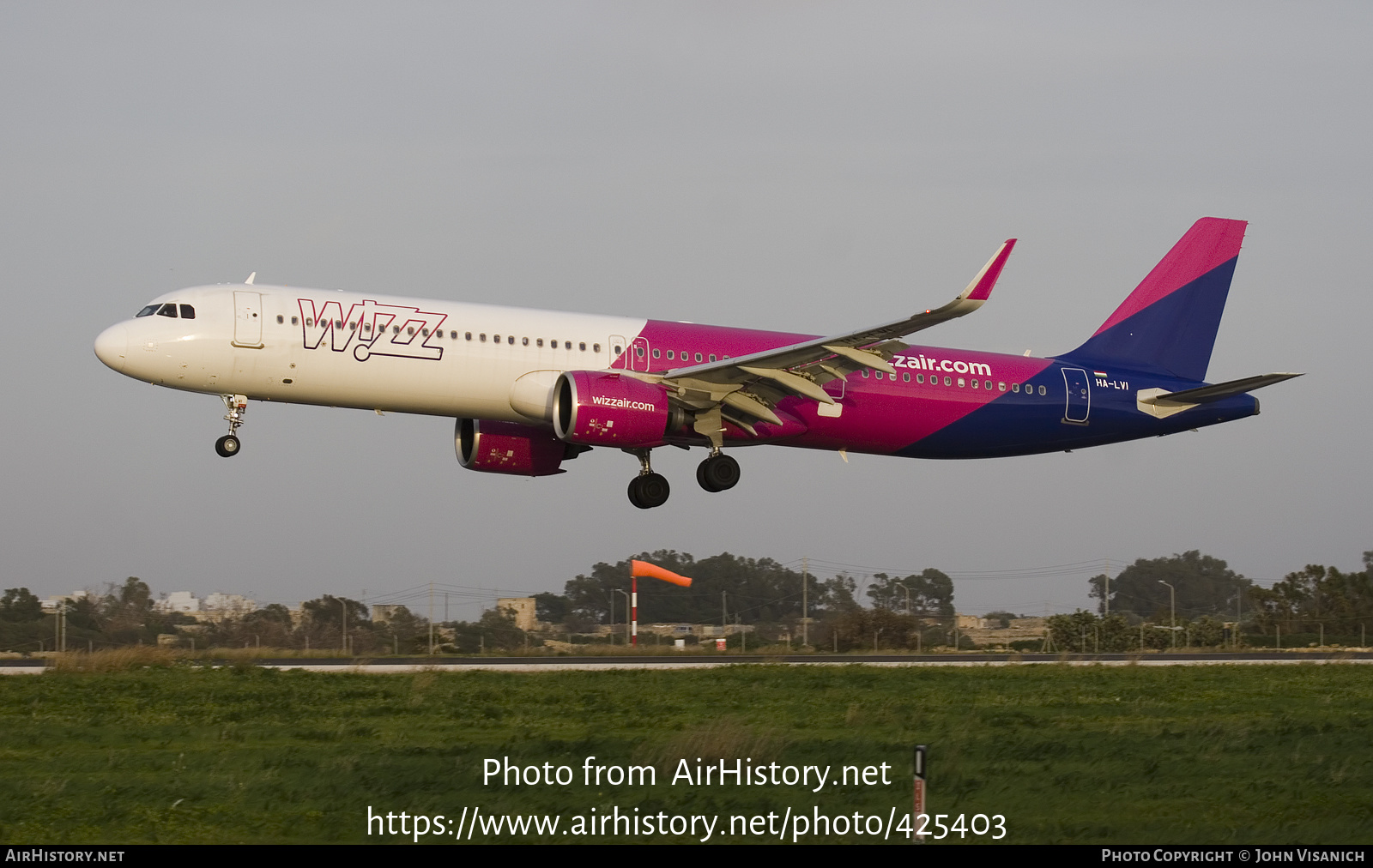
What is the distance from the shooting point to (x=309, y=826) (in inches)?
569

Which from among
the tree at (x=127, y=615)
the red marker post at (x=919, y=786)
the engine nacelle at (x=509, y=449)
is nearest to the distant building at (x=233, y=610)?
the tree at (x=127, y=615)

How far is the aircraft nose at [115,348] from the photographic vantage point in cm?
2931

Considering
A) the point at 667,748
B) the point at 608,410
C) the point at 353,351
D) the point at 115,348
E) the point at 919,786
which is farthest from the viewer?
the point at 608,410

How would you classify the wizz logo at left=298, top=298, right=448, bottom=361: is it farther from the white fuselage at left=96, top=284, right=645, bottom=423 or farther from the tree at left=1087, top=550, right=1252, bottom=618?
the tree at left=1087, top=550, right=1252, bottom=618

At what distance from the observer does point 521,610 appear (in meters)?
65.1

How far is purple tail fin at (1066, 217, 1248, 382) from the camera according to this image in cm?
3834

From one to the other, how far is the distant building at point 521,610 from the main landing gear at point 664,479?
23771mm

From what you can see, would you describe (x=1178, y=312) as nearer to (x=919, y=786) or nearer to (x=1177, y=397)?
(x=1177, y=397)

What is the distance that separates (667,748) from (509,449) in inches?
705

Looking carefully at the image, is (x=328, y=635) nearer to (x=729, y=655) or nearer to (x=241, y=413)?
(x=729, y=655)

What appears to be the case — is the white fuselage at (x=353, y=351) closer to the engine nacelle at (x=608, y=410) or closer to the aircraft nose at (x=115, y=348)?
the aircraft nose at (x=115, y=348)

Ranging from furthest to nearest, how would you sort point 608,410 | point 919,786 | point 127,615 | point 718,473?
point 127,615
point 718,473
point 608,410
point 919,786

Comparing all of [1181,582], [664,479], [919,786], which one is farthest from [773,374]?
[1181,582]

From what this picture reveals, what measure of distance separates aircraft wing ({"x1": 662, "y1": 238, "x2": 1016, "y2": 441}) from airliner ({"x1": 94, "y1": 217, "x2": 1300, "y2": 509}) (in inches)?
2.0
